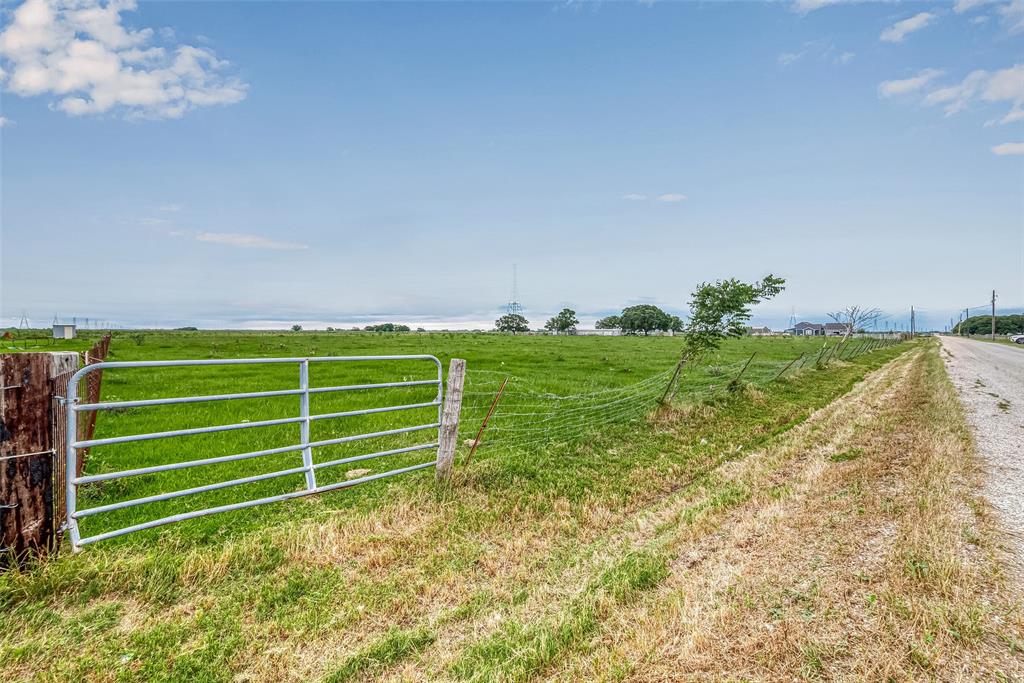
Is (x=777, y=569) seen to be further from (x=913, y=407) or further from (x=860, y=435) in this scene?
(x=913, y=407)

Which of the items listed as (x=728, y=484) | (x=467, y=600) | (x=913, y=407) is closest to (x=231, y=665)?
(x=467, y=600)

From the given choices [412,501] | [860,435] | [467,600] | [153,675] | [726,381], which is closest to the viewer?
[153,675]

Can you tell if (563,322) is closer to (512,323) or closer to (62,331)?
Answer: (512,323)

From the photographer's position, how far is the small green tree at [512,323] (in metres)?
149

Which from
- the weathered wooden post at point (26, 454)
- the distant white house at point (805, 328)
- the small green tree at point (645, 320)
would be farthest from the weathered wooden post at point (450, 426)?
the distant white house at point (805, 328)

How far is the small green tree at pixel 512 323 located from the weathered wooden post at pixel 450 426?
462 feet

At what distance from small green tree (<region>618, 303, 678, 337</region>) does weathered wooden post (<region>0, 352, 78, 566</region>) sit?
128 m

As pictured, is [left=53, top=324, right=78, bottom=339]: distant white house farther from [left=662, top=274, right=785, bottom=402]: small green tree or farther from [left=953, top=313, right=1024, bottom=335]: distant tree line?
[left=953, top=313, right=1024, bottom=335]: distant tree line

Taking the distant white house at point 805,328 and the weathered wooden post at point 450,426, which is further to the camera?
the distant white house at point 805,328

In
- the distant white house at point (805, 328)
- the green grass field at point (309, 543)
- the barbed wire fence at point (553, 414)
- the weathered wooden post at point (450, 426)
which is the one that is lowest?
the green grass field at point (309, 543)

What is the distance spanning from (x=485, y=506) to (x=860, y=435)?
6845mm

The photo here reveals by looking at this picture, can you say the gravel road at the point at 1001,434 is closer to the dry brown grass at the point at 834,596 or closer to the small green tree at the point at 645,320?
the dry brown grass at the point at 834,596

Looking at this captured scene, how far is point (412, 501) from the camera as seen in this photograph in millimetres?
5117

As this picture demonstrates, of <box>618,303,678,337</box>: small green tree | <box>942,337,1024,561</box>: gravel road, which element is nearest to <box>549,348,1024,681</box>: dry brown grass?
<box>942,337,1024,561</box>: gravel road
